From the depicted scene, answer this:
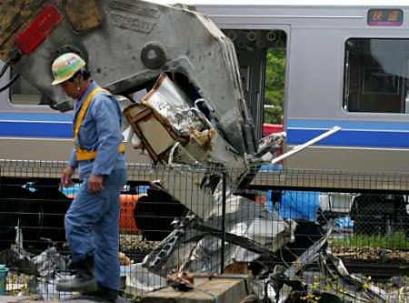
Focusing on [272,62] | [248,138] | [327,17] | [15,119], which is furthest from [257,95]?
[248,138]

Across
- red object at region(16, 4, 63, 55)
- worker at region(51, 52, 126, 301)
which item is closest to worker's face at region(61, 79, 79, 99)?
worker at region(51, 52, 126, 301)

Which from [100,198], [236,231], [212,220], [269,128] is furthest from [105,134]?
[269,128]

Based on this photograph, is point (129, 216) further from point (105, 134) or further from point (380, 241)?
point (105, 134)

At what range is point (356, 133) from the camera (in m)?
11.9

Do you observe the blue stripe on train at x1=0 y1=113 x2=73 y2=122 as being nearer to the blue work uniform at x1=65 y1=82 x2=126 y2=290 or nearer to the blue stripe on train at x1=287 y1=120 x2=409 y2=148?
the blue stripe on train at x1=287 y1=120 x2=409 y2=148

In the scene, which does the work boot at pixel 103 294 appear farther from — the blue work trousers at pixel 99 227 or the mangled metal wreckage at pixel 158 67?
the mangled metal wreckage at pixel 158 67

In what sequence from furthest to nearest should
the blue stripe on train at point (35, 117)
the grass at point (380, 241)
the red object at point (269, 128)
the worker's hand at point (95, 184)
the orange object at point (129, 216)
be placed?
the red object at point (269, 128)
the blue stripe on train at point (35, 117)
the orange object at point (129, 216)
the grass at point (380, 241)
the worker's hand at point (95, 184)

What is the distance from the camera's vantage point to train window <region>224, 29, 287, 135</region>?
40.8ft

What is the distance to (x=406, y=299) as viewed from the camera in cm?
905

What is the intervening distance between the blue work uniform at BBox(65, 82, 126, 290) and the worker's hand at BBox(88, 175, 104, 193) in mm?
36

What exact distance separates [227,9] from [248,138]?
13.6ft

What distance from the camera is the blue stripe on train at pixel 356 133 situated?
38.8 feet

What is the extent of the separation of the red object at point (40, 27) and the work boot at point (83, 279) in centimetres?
245

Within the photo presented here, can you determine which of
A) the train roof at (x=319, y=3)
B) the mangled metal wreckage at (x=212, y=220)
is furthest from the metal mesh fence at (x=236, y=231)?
the train roof at (x=319, y=3)
